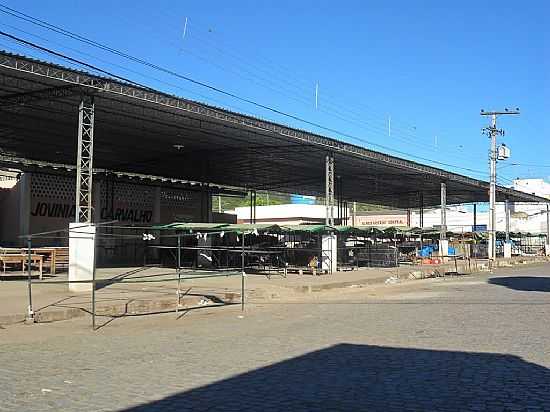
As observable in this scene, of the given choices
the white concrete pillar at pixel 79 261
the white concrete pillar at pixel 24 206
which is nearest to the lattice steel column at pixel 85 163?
the white concrete pillar at pixel 79 261

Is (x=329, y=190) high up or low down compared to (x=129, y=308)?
up

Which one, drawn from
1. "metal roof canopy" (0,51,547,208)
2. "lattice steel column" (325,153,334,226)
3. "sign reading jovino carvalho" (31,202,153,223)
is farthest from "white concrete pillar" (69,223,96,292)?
"sign reading jovino carvalho" (31,202,153,223)

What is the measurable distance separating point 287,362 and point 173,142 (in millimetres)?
25791

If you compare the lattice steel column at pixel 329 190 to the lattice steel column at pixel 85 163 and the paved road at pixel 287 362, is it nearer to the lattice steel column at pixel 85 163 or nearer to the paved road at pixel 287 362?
the lattice steel column at pixel 85 163

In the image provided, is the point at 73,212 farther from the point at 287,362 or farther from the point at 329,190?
the point at 287,362

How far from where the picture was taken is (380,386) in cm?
740

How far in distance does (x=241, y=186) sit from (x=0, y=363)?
44398 mm

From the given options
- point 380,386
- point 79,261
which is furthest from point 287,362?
point 79,261

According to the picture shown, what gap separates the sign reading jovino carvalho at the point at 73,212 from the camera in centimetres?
3669

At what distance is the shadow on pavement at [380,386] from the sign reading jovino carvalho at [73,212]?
30777 mm

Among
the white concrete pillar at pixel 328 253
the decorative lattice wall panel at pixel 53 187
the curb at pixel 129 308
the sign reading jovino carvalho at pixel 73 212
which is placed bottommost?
the curb at pixel 129 308

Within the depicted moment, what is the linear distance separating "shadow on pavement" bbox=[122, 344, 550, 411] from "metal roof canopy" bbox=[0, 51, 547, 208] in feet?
45.9

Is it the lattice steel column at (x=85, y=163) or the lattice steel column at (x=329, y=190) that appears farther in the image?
the lattice steel column at (x=329, y=190)

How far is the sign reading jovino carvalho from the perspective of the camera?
36.7m
